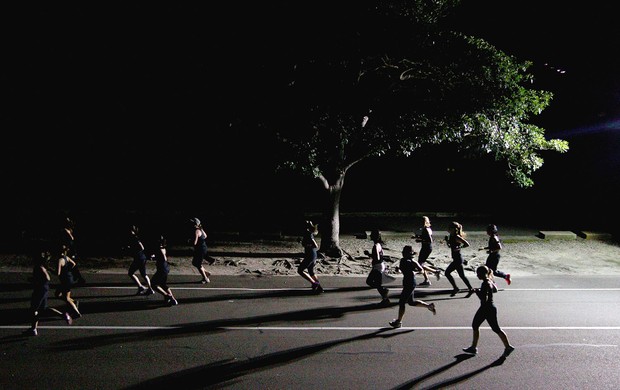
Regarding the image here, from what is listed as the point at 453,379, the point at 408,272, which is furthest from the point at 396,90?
the point at 453,379

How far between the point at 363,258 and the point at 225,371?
882 centimetres

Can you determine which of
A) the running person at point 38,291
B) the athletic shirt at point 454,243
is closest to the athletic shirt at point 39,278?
the running person at point 38,291

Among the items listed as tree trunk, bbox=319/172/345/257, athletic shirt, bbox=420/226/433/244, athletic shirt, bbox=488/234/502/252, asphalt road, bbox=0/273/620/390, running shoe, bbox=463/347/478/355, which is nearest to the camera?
asphalt road, bbox=0/273/620/390

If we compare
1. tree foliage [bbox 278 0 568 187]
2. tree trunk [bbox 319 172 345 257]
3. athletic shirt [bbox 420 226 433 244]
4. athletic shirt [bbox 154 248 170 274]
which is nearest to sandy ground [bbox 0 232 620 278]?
tree trunk [bbox 319 172 345 257]

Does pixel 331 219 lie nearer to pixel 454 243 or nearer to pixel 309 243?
pixel 309 243

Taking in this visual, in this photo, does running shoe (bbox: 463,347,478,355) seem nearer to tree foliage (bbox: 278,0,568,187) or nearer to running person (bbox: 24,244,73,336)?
running person (bbox: 24,244,73,336)

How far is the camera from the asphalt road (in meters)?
6.46

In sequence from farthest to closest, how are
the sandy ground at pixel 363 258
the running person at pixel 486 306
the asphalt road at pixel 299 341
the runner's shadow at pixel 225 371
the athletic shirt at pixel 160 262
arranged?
the sandy ground at pixel 363 258
the athletic shirt at pixel 160 262
the running person at pixel 486 306
the asphalt road at pixel 299 341
the runner's shadow at pixel 225 371

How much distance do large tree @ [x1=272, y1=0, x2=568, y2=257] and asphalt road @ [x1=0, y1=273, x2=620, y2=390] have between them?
477cm

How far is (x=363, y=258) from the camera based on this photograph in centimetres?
1495

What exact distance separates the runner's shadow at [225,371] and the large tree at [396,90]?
7.21 metres

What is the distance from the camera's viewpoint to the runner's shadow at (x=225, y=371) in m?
6.25

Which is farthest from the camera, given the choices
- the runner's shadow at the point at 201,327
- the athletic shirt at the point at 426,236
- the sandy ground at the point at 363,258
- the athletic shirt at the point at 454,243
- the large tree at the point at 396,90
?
the sandy ground at the point at 363,258

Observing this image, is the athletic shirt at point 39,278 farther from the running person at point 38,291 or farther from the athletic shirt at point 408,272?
the athletic shirt at point 408,272
